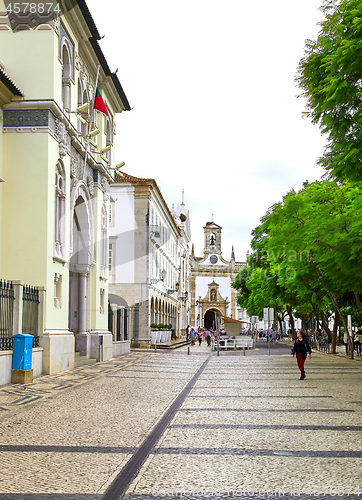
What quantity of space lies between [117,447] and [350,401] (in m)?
6.36

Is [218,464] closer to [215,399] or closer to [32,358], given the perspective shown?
[215,399]

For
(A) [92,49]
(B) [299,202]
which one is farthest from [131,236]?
(B) [299,202]

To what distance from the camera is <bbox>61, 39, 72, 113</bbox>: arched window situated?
19.7 meters

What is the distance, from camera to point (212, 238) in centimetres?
9606

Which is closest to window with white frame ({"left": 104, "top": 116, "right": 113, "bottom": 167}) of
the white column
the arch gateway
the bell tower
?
the white column

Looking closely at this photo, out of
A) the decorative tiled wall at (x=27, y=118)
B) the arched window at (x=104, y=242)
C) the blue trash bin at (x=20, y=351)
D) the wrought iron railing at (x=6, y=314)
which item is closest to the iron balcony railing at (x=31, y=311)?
the wrought iron railing at (x=6, y=314)

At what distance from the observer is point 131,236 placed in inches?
1558

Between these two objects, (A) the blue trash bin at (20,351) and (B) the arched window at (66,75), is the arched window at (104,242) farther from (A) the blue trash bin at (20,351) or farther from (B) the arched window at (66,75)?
(A) the blue trash bin at (20,351)

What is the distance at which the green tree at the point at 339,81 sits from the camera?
11.4m

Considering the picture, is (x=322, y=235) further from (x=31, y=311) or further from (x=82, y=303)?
(x=82, y=303)

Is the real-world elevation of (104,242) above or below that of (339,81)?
below

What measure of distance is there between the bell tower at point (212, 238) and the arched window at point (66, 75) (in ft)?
250

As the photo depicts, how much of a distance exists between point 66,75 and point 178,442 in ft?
51.8

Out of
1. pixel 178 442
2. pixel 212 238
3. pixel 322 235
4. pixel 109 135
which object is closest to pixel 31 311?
pixel 322 235
